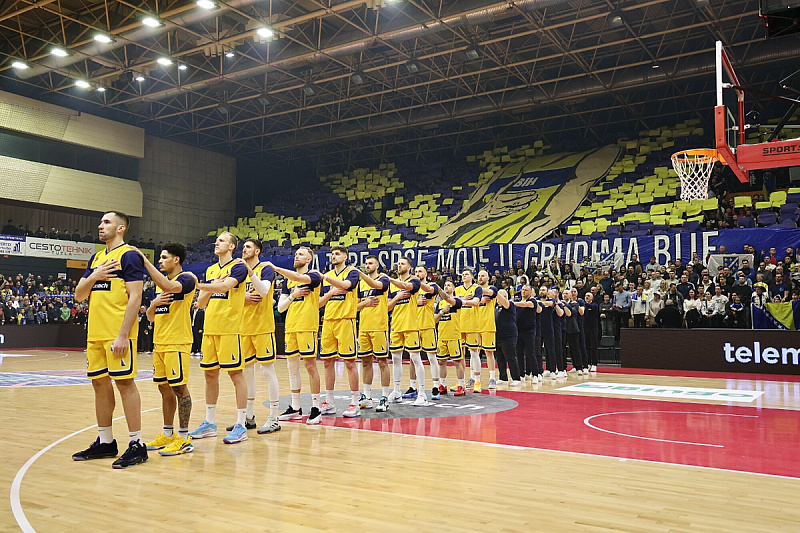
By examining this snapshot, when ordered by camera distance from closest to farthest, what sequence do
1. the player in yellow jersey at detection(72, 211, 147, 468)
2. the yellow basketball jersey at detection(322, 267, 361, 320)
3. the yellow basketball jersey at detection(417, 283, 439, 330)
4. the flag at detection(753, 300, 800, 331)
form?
the player in yellow jersey at detection(72, 211, 147, 468) < the yellow basketball jersey at detection(322, 267, 361, 320) < the yellow basketball jersey at detection(417, 283, 439, 330) < the flag at detection(753, 300, 800, 331)

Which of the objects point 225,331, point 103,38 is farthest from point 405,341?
point 103,38

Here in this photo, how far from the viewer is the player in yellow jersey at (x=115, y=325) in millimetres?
5262

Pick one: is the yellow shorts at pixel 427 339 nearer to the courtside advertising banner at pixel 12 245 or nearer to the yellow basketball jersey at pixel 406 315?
the yellow basketball jersey at pixel 406 315

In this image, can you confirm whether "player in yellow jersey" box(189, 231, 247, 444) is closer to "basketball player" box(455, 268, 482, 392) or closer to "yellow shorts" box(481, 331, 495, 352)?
Answer: "basketball player" box(455, 268, 482, 392)

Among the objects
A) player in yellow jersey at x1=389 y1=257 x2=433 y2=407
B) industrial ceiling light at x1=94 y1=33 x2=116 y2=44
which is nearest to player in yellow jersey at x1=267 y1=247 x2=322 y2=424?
player in yellow jersey at x1=389 y1=257 x2=433 y2=407

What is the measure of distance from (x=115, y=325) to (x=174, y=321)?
70cm

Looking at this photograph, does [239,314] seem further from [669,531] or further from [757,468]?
[757,468]

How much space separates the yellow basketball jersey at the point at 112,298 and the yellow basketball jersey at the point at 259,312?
147cm

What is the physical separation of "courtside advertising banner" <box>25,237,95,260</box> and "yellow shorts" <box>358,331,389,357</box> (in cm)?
2211

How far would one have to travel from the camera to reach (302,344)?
7484 mm

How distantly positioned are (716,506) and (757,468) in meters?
1.54

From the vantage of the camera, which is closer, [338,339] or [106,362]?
[106,362]

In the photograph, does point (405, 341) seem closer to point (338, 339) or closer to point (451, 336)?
point (338, 339)

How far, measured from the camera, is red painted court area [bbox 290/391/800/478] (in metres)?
5.88
